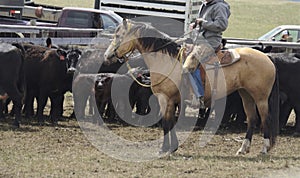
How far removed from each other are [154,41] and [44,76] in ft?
15.8

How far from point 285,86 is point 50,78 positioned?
16.8ft

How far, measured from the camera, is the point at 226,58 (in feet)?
43.3

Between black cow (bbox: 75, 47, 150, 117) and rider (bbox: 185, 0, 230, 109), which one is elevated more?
rider (bbox: 185, 0, 230, 109)

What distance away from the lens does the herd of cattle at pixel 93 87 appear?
1666 cm

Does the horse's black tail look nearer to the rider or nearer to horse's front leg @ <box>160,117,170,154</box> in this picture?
the rider

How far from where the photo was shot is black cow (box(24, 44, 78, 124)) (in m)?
17.3

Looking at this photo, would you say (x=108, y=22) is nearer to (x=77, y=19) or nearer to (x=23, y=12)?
(x=77, y=19)

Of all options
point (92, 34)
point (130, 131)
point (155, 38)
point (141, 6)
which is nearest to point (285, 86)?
point (130, 131)

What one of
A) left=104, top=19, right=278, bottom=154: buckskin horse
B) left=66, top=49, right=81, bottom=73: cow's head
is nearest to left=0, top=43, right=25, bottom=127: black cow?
left=66, top=49, right=81, bottom=73: cow's head

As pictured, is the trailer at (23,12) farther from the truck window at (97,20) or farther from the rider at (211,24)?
the rider at (211,24)

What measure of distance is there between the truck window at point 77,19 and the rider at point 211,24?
1261 cm

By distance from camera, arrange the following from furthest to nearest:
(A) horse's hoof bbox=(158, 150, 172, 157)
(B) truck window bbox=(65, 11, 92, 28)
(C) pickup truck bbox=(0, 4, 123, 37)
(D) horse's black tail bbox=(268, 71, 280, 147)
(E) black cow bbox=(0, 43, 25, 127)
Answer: (B) truck window bbox=(65, 11, 92, 28), (C) pickup truck bbox=(0, 4, 123, 37), (E) black cow bbox=(0, 43, 25, 127), (D) horse's black tail bbox=(268, 71, 280, 147), (A) horse's hoof bbox=(158, 150, 172, 157)

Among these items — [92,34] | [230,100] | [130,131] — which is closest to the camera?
[130,131]

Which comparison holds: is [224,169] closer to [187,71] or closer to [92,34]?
[187,71]
